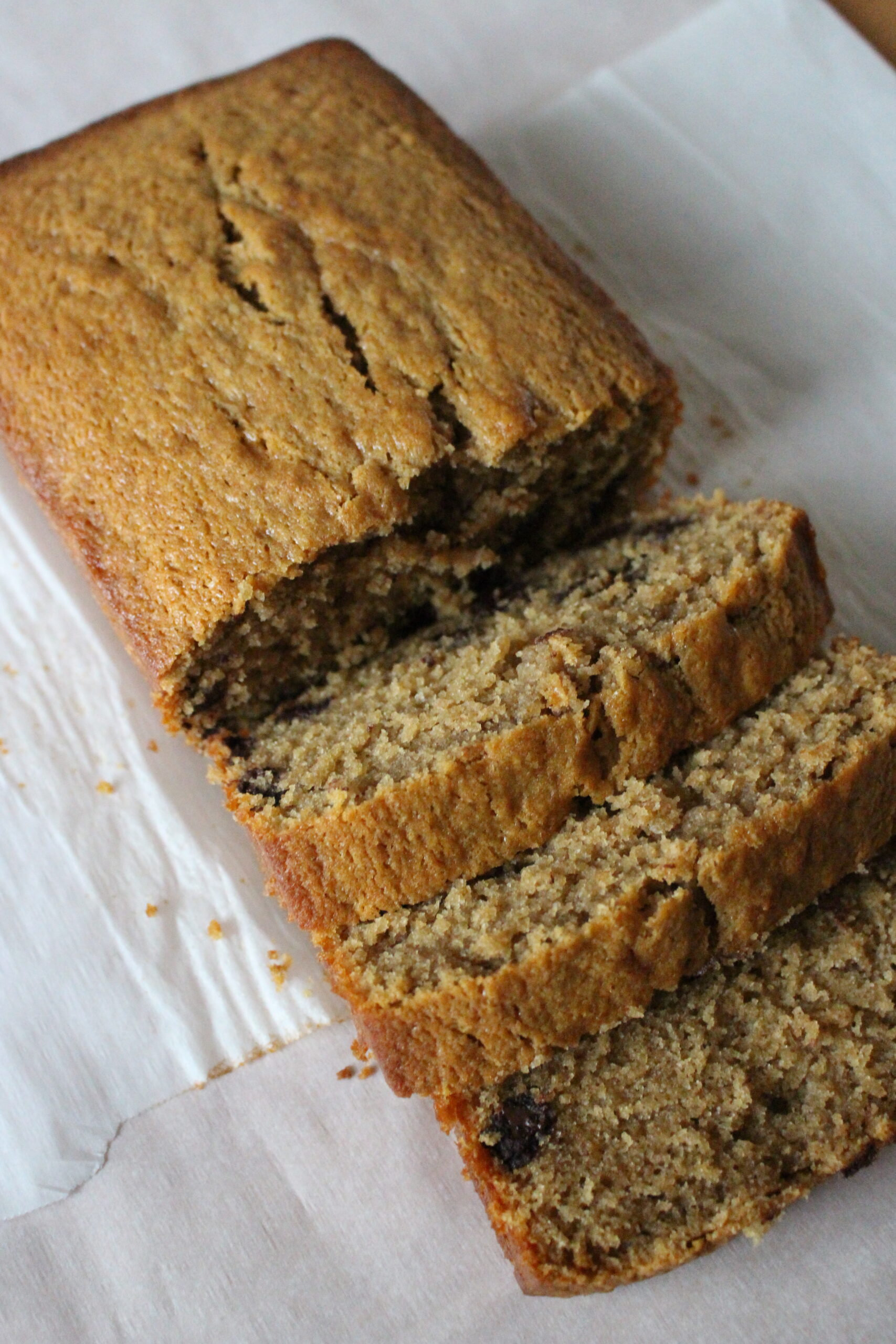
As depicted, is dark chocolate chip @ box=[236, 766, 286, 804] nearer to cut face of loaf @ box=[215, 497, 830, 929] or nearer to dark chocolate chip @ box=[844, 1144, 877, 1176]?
cut face of loaf @ box=[215, 497, 830, 929]

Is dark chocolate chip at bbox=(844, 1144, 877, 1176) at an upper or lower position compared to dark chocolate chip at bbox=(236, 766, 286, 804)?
lower

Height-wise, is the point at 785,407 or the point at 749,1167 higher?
the point at 785,407

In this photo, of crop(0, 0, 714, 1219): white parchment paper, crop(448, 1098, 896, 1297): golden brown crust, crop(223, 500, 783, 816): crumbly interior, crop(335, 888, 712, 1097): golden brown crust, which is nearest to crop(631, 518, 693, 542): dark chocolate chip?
crop(223, 500, 783, 816): crumbly interior

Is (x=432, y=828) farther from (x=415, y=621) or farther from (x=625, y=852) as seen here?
(x=415, y=621)

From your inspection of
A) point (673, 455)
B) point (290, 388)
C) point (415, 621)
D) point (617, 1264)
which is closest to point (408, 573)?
point (415, 621)

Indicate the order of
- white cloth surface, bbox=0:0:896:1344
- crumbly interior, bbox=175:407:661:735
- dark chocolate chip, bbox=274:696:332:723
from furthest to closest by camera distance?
dark chocolate chip, bbox=274:696:332:723, crumbly interior, bbox=175:407:661:735, white cloth surface, bbox=0:0:896:1344

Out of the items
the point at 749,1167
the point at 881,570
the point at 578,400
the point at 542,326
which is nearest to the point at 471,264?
the point at 542,326

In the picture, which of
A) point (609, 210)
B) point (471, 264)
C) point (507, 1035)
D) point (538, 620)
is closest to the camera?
point (507, 1035)

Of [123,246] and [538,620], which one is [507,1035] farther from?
[123,246]
